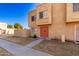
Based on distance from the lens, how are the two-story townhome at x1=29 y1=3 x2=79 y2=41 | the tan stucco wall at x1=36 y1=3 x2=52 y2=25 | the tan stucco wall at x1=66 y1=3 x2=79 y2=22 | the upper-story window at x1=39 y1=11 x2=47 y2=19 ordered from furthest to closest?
1. the upper-story window at x1=39 y1=11 x2=47 y2=19
2. the tan stucco wall at x1=36 y1=3 x2=52 y2=25
3. the two-story townhome at x1=29 y1=3 x2=79 y2=41
4. the tan stucco wall at x1=66 y1=3 x2=79 y2=22

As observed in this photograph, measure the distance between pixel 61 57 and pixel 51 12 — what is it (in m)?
8.80

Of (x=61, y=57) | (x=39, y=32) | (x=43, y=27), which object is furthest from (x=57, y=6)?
(x=61, y=57)

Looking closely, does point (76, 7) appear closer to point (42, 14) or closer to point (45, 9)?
point (45, 9)

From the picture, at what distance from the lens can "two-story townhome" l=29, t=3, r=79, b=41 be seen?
1479 centimetres

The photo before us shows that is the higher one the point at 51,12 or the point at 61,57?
the point at 51,12

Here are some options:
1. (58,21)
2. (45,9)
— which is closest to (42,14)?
(45,9)

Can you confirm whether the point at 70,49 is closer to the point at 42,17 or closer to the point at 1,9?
the point at 42,17

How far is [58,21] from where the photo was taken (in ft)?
55.7

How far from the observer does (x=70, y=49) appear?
12.0m

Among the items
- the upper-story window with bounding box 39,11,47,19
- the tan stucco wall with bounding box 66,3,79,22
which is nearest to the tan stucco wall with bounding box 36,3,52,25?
the upper-story window with bounding box 39,11,47,19

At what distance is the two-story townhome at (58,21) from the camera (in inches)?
582

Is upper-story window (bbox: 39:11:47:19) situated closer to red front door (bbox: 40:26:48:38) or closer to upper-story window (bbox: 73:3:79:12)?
red front door (bbox: 40:26:48:38)

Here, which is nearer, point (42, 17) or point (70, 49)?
point (70, 49)

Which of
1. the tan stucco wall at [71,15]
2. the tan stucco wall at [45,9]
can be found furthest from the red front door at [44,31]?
the tan stucco wall at [71,15]
